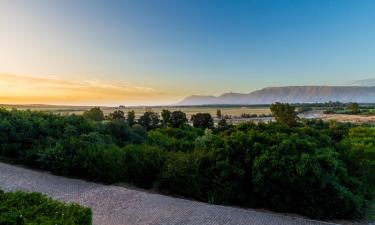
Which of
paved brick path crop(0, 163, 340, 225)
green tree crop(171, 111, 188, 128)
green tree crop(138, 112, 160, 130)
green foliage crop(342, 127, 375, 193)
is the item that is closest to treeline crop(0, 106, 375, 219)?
green foliage crop(342, 127, 375, 193)

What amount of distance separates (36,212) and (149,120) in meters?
40.5

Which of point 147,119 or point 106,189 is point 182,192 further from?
point 147,119

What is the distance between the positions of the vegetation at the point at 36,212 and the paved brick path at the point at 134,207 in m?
1.55

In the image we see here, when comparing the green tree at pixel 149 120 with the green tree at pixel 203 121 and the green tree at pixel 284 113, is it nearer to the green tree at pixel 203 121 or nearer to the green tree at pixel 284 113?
the green tree at pixel 203 121

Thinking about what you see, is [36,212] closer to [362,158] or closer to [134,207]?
[134,207]

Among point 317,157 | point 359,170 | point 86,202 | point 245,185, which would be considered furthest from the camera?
point 359,170

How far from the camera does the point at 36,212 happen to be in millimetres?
4773

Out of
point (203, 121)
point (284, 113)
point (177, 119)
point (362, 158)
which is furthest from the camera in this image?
point (177, 119)

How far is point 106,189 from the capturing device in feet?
28.5

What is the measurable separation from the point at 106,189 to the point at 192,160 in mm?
2499

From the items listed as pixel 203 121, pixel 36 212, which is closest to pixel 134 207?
pixel 36 212

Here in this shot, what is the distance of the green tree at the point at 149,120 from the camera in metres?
44.0

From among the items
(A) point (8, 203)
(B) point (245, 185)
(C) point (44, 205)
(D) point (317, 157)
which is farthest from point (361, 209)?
(A) point (8, 203)

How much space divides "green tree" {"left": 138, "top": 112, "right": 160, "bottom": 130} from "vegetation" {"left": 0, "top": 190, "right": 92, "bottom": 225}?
38542 mm
